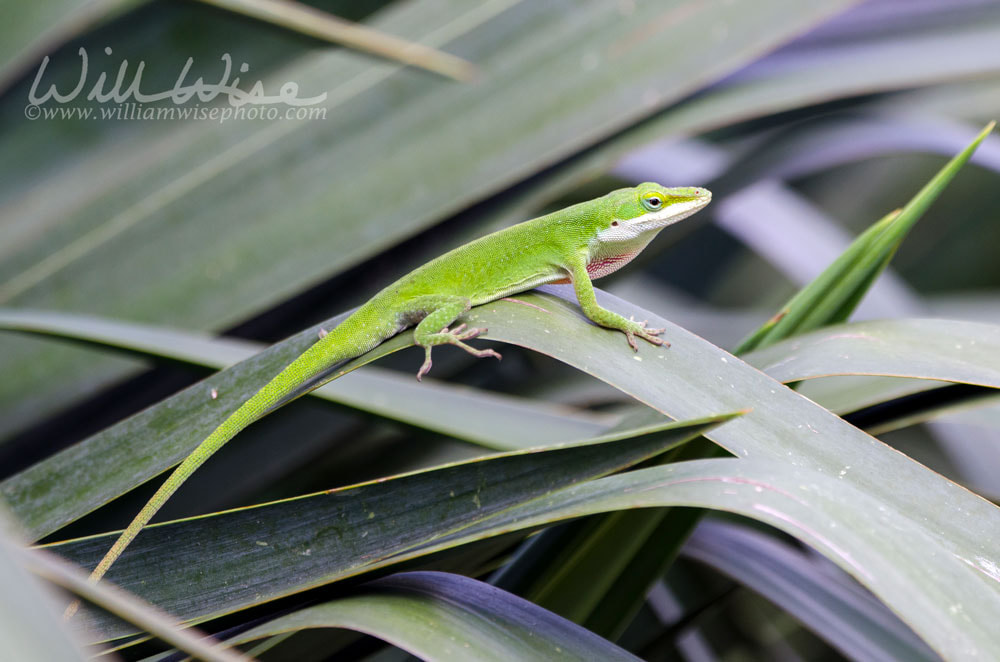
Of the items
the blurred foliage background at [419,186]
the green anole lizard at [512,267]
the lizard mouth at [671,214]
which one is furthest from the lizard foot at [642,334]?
the lizard mouth at [671,214]

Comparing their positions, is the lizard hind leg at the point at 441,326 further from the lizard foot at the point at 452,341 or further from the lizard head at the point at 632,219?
the lizard head at the point at 632,219

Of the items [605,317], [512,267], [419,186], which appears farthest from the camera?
[419,186]

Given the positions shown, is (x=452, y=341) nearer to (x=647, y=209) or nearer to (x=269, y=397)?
(x=269, y=397)

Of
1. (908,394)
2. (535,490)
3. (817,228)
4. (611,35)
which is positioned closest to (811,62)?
(817,228)

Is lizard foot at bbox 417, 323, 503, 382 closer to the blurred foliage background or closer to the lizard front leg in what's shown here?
the blurred foliage background

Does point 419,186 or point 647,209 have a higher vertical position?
point 419,186

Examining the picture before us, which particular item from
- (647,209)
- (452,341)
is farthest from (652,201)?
(452,341)

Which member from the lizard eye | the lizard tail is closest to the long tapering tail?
the lizard tail
